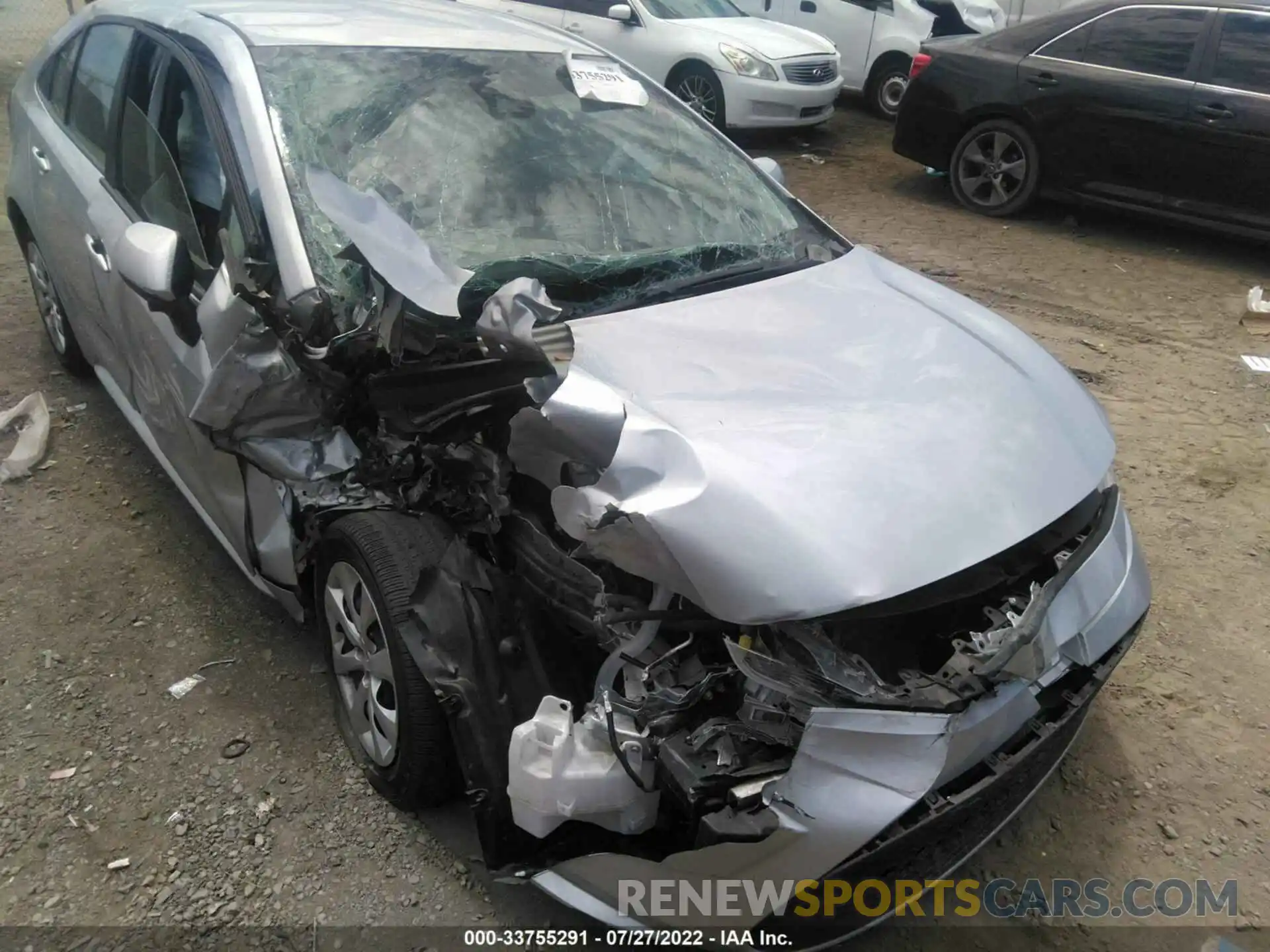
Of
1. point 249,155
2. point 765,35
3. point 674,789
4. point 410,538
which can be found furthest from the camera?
point 765,35

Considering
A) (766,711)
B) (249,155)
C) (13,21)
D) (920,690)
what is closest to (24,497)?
(249,155)

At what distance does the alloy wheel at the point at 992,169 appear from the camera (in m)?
6.69

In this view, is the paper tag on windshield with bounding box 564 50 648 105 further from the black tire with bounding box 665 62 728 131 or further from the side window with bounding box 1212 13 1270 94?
the black tire with bounding box 665 62 728 131

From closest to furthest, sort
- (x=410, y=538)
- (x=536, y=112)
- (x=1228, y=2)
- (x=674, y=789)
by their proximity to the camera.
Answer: (x=674, y=789) < (x=410, y=538) < (x=536, y=112) < (x=1228, y=2)

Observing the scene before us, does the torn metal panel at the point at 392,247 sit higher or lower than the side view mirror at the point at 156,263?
higher

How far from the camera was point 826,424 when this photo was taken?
1.94 metres

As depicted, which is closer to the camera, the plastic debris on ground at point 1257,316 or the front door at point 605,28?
the plastic debris on ground at point 1257,316

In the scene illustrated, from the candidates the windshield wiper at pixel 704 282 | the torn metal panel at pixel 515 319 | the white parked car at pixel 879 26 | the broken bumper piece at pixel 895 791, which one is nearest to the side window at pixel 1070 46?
the white parked car at pixel 879 26

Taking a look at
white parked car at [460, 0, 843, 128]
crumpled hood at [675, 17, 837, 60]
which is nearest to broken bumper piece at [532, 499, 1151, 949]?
white parked car at [460, 0, 843, 128]

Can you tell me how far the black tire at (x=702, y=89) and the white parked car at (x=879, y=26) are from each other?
193 centimetres

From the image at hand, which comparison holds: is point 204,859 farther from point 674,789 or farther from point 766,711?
point 766,711

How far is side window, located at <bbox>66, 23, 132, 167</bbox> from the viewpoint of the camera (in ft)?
10.3

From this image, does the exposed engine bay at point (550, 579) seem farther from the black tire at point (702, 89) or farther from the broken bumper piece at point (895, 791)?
the black tire at point (702, 89)

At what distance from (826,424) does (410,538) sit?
3.08 feet
